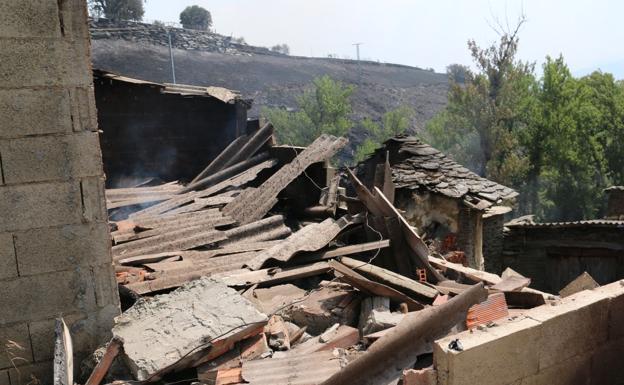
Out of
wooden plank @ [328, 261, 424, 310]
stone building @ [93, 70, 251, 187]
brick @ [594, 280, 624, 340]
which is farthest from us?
stone building @ [93, 70, 251, 187]

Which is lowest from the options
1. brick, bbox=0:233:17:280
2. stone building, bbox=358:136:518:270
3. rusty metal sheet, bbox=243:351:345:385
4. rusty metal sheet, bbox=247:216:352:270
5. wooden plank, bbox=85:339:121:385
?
stone building, bbox=358:136:518:270

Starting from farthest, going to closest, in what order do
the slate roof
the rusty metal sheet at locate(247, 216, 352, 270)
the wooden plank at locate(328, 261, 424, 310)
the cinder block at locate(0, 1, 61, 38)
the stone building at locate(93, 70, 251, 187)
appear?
the slate roof
the stone building at locate(93, 70, 251, 187)
the rusty metal sheet at locate(247, 216, 352, 270)
the wooden plank at locate(328, 261, 424, 310)
the cinder block at locate(0, 1, 61, 38)

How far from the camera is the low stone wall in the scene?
44312mm

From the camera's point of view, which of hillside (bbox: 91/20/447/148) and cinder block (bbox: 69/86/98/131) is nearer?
cinder block (bbox: 69/86/98/131)

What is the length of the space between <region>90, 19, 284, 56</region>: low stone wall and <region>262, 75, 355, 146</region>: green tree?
10463mm

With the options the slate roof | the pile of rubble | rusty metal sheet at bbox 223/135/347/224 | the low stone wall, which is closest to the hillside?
the low stone wall

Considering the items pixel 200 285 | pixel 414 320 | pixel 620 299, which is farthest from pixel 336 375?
pixel 620 299

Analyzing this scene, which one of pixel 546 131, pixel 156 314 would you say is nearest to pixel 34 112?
pixel 156 314

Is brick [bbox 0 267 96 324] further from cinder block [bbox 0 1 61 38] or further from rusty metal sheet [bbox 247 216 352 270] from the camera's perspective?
rusty metal sheet [bbox 247 216 352 270]

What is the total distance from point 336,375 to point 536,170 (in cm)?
3926

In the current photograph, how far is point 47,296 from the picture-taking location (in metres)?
4.02

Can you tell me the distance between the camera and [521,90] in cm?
4025

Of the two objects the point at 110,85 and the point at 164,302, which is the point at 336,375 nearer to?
the point at 164,302

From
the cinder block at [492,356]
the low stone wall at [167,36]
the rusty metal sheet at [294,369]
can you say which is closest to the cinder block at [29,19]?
the rusty metal sheet at [294,369]
